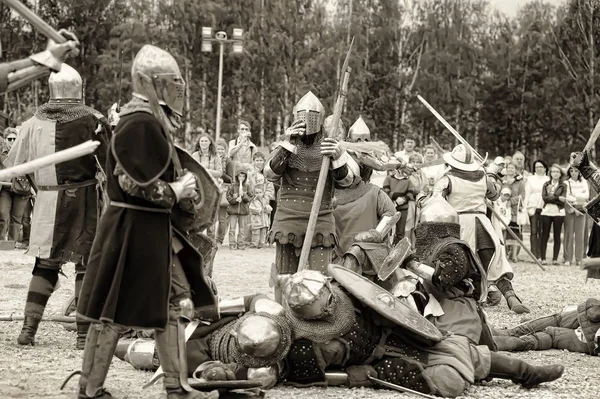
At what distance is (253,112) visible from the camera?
106 feet

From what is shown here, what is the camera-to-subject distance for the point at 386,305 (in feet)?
17.3

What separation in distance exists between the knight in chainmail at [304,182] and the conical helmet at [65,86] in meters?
1.42

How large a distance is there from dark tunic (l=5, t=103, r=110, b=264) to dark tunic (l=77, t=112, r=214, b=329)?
81.2 inches

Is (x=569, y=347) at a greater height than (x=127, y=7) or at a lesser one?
lesser

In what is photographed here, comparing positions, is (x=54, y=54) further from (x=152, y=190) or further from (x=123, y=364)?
(x=123, y=364)

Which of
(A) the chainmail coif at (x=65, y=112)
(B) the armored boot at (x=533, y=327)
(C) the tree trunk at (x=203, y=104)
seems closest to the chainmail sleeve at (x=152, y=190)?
(A) the chainmail coif at (x=65, y=112)

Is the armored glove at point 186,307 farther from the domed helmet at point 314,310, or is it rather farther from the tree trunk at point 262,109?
the tree trunk at point 262,109

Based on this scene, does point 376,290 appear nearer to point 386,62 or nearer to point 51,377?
point 51,377

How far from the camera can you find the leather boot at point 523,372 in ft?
17.6

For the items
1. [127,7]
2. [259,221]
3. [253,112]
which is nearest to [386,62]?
[253,112]

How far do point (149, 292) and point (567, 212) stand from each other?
1188cm

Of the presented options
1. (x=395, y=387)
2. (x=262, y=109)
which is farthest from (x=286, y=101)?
(x=395, y=387)

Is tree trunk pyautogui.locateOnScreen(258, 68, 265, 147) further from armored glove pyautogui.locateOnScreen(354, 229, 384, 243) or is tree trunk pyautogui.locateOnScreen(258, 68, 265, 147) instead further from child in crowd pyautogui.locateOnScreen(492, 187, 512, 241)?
armored glove pyautogui.locateOnScreen(354, 229, 384, 243)

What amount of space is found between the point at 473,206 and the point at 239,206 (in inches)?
277
